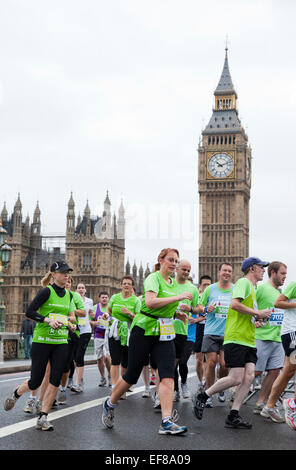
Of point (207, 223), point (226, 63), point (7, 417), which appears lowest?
point (7, 417)

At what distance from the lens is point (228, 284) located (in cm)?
933

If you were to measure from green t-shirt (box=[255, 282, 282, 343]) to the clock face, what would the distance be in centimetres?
8796

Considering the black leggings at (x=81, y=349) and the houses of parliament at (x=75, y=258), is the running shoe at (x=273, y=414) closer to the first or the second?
the black leggings at (x=81, y=349)

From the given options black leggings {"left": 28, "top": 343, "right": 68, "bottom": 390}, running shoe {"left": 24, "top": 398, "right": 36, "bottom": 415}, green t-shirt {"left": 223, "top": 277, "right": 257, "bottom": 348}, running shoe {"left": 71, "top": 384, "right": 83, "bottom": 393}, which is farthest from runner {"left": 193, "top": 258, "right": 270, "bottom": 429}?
running shoe {"left": 71, "top": 384, "right": 83, "bottom": 393}

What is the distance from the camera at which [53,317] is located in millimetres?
6996

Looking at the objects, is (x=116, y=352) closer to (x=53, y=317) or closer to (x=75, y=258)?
(x=53, y=317)

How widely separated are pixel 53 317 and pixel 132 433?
1349mm

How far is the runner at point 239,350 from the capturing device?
23.2ft

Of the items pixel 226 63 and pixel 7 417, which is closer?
pixel 7 417

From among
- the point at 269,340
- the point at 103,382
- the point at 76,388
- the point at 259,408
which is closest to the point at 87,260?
the point at 103,382

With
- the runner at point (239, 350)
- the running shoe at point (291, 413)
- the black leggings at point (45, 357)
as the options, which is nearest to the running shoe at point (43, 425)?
the black leggings at point (45, 357)
